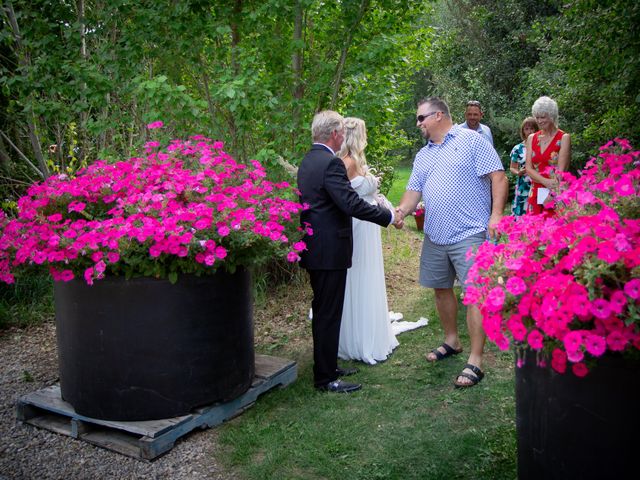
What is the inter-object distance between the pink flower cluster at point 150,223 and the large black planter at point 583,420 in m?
1.74

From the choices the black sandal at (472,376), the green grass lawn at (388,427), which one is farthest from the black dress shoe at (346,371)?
the black sandal at (472,376)

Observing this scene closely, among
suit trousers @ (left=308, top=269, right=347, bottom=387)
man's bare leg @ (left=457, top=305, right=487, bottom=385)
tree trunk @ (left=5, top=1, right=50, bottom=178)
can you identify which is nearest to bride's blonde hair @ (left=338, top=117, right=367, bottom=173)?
suit trousers @ (left=308, top=269, right=347, bottom=387)

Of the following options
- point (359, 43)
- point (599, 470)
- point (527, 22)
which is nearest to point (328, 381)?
point (599, 470)

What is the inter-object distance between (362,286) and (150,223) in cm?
208

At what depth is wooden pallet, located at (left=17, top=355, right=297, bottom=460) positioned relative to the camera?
3.26 metres

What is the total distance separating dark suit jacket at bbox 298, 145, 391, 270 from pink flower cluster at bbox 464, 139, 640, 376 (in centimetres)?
143

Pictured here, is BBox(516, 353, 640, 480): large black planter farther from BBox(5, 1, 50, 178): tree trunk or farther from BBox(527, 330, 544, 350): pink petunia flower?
BBox(5, 1, 50, 178): tree trunk

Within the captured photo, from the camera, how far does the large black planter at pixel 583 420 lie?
208cm

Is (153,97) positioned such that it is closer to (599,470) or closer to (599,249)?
(599,249)

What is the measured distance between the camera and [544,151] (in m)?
5.49

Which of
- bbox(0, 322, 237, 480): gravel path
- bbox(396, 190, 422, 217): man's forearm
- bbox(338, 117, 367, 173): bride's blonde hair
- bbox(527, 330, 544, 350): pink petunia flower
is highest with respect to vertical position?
bbox(338, 117, 367, 173): bride's blonde hair

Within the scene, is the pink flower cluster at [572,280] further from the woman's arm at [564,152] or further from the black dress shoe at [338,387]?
the woman's arm at [564,152]

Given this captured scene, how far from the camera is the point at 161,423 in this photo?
10.9 feet

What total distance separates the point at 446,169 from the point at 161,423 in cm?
248
